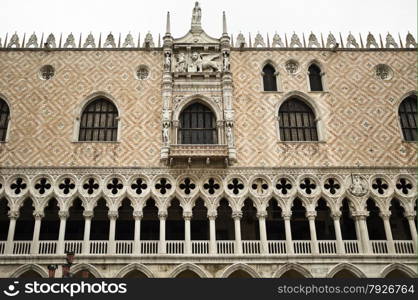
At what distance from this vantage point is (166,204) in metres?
15.8

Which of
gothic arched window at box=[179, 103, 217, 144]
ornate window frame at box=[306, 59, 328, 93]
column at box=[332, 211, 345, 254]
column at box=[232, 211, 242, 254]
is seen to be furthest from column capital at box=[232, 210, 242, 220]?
ornate window frame at box=[306, 59, 328, 93]

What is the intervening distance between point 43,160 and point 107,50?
4937 mm

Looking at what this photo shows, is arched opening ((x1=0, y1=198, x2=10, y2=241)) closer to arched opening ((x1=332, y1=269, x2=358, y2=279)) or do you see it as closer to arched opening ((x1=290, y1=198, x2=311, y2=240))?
arched opening ((x1=290, y1=198, x2=311, y2=240))

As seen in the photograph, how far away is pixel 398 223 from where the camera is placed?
1697cm

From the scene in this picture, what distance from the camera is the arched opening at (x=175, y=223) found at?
16969 mm

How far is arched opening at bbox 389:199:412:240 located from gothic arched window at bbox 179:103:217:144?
6837 millimetres

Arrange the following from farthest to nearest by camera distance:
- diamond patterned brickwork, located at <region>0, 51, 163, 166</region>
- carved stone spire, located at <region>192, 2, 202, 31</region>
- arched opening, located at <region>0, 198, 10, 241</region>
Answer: carved stone spire, located at <region>192, 2, 202, 31</region> → arched opening, located at <region>0, 198, 10, 241</region> → diamond patterned brickwork, located at <region>0, 51, 163, 166</region>

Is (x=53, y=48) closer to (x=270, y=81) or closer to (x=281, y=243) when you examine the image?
(x=270, y=81)

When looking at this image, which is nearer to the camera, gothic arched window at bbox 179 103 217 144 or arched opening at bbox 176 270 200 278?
arched opening at bbox 176 270 200 278

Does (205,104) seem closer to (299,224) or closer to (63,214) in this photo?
(299,224)

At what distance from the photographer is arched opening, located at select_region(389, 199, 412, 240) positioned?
16734 mm

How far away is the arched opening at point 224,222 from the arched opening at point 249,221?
0.43 meters

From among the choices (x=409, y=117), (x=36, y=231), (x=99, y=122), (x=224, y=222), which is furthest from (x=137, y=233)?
(x=409, y=117)

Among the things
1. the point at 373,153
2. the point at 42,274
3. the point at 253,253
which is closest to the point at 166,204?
the point at 253,253
